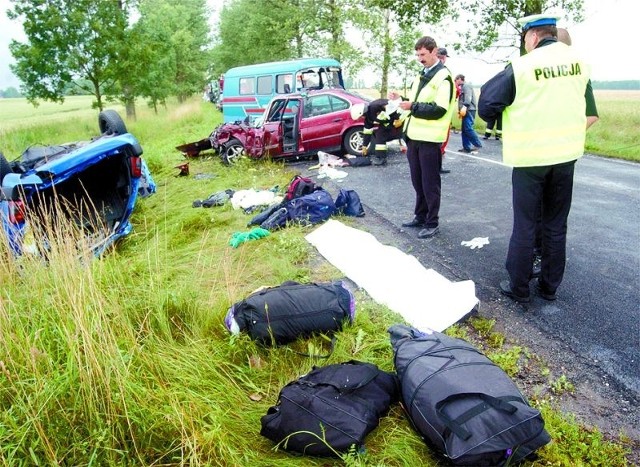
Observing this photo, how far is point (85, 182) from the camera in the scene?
5855mm

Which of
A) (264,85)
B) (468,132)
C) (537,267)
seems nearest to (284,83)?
(264,85)

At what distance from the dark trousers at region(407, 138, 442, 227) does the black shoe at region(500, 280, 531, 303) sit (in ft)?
4.78

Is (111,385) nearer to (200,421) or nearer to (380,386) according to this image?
(200,421)

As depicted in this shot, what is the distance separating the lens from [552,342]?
9.36ft

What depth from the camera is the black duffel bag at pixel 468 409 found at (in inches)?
73.6

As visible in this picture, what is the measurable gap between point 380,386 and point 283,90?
15.2 metres

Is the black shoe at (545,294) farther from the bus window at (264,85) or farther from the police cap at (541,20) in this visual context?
the bus window at (264,85)

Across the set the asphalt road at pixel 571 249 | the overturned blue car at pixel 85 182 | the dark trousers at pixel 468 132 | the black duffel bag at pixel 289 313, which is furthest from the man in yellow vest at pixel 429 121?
the dark trousers at pixel 468 132

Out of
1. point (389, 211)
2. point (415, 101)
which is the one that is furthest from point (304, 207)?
point (415, 101)

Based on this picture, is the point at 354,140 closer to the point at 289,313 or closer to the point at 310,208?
the point at 310,208

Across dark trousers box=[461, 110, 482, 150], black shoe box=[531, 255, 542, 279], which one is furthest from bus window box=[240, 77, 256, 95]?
black shoe box=[531, 255, 542, 279]

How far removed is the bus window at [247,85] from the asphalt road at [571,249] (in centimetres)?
1076

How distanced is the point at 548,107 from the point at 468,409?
211 centimetres

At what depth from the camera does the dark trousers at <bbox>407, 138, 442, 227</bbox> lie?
181 inches
